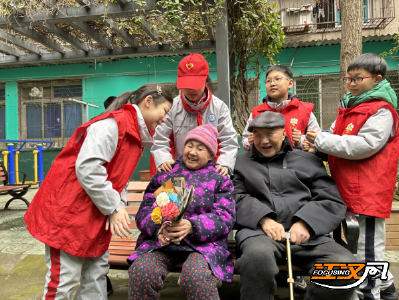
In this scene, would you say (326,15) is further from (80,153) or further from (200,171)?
(80,153)

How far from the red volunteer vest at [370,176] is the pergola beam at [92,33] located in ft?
15.7

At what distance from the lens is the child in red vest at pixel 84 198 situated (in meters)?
1.81

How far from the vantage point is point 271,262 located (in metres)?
2.01

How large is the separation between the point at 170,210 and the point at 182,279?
0.54m

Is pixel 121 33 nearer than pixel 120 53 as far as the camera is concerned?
Yes

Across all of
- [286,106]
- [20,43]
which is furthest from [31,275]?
[20,43]

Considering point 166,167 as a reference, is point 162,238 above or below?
below

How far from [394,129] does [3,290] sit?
359 cm

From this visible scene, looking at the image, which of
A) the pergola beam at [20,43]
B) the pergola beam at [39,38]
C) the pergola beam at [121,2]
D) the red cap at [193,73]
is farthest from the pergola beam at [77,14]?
the red cap at [193,73]

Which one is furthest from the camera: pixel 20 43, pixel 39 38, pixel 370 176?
pixel 20 43

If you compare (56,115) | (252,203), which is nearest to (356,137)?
(252,203)

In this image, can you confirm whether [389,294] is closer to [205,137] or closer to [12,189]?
[205,137]

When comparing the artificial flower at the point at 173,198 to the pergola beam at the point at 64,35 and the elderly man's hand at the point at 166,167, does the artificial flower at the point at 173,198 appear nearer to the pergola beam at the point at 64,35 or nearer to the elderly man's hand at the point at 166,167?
the elderly man's hand at the point at 166,167

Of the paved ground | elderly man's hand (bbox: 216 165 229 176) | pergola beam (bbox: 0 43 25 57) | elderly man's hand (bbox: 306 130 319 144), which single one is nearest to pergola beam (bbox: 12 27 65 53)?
pergola beam (bbox: 0 43 25 57)
